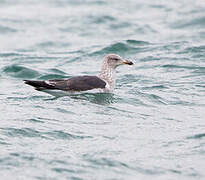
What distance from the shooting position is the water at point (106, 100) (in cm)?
1020

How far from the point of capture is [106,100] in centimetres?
1447

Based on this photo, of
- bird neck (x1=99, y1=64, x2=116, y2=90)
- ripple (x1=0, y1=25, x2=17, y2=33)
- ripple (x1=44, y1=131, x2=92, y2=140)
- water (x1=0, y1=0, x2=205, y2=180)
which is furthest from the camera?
ripple (x1=0, y1=25, x2=17, y2=33)

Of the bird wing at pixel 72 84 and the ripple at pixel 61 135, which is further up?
the bird wing at pixel 72 84

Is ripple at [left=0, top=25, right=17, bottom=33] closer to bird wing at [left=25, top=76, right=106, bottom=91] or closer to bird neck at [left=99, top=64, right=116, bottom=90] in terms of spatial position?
bird neck at [left=99, top=64, right=116, bottom=90]

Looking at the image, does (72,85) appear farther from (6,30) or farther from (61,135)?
(6,30)

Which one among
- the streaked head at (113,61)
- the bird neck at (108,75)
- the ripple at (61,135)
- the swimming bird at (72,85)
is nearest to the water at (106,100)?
the ripple at (61,135)

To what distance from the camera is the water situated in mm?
10195

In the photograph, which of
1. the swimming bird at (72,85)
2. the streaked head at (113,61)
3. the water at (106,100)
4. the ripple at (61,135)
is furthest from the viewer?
the streaked head at (113,61)

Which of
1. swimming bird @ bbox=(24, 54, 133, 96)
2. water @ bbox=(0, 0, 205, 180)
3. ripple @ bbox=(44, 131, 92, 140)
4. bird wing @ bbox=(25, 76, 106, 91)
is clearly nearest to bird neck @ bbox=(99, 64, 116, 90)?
swimming bird @ bbox=(24, 54, 133, 96)

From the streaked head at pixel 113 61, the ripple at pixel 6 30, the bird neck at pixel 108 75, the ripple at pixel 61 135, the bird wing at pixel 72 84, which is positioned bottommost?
the ripple at pixel 61 135

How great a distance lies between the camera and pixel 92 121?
41.1 feet

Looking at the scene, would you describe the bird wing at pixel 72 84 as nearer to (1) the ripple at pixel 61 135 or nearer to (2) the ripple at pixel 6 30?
(1) the ripple at pixel 61 135

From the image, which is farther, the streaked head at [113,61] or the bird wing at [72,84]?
the streaked head at [113,61]

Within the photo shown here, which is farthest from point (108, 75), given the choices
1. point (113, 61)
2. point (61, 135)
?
point (61, 135)
